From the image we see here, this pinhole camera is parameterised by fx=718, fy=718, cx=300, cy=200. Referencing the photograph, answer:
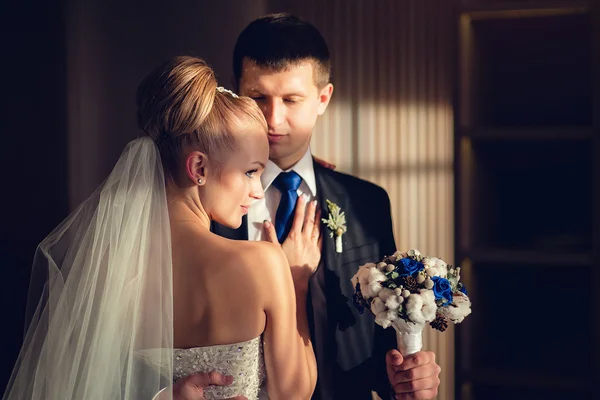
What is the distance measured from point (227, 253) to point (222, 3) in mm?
1681

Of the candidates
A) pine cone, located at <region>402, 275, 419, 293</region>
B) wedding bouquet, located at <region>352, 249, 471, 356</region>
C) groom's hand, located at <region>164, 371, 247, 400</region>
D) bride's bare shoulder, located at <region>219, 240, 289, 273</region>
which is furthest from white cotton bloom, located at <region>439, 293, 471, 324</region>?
groom's hand, located at <region>164, 371, 247, 400</region>

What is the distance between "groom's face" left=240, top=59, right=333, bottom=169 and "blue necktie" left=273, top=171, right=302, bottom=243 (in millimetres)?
79

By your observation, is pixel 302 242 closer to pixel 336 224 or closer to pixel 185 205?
pixel 336 224

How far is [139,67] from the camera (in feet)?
10.1

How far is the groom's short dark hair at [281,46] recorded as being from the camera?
2.18 meters

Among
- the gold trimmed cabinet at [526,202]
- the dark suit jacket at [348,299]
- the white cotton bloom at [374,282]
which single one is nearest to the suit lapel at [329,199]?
the dark suit jacket at [348,299]

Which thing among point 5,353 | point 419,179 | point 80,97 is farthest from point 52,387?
point 419,179

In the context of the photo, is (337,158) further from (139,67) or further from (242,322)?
(242,322)

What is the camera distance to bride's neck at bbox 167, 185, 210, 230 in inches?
70.9

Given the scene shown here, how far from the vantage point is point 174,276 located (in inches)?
69.3

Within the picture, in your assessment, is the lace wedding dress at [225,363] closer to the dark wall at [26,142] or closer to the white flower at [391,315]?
the white flower at [391,315]

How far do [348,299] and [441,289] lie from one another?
0.41 meters

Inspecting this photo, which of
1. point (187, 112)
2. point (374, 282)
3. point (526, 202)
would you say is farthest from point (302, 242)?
point (526, 202)

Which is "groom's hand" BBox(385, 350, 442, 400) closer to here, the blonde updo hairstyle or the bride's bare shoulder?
the bride's bare shoulder
